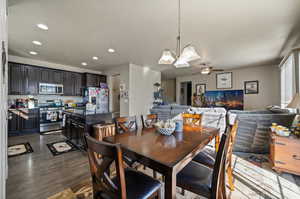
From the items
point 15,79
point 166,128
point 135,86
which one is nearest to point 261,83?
point 135,86

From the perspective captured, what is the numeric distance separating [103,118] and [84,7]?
2112mm

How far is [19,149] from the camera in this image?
2992mm

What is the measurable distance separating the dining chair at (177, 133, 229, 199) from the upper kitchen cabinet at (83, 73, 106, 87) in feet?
18.2

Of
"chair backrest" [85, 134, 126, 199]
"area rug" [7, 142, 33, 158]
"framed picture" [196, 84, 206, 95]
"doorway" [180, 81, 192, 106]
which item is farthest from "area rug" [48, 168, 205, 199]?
"doorway" [180, 81, 192, 106]

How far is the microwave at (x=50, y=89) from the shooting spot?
4.60 metres

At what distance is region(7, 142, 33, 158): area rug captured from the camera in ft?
9.09

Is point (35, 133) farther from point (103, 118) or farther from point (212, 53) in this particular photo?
point (212, 53)

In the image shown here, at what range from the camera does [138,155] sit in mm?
1053

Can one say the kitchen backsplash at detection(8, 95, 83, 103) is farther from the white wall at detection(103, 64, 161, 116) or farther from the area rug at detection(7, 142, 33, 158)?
the area rug at detection(7, 142, 33, 158)

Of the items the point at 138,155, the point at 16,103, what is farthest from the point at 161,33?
the point at 16,103

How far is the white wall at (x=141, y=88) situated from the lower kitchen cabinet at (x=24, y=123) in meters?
3.23

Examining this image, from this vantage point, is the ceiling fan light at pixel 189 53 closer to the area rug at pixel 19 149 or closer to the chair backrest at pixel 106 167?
the chair backrest at pixel 106 167

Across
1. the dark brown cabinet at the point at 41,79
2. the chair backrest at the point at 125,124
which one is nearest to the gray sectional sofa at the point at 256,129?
the chair backrest at the point at 125,124

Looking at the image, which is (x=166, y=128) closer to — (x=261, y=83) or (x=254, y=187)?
(x=254, y=187)
